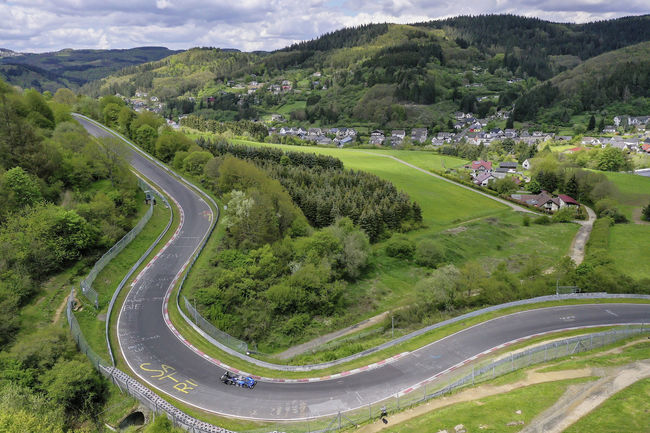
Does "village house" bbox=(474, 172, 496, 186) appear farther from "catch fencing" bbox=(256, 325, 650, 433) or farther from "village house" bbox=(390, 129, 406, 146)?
"catch fencing" bbox=(256, 325, 650, 433)

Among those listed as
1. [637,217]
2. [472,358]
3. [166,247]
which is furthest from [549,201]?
[166,247]

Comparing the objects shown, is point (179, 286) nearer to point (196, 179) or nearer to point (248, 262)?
point (248, 262)

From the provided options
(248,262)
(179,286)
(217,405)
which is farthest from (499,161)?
(217,405)

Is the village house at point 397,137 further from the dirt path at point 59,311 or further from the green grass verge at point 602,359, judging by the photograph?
the dirt path at point 59,311

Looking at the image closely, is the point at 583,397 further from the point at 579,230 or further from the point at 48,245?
the point at 579,230

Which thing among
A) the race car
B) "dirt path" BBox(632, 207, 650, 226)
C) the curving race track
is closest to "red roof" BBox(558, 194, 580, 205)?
"dirt path" BBox(632, 207, 650, 226)

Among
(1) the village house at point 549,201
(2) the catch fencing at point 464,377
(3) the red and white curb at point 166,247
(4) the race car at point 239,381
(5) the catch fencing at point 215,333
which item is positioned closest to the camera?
(2) the catch fencing at point 464,377

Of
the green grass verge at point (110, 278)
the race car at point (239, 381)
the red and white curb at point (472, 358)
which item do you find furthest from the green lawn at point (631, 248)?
the green grass verge at point (110, 278)
